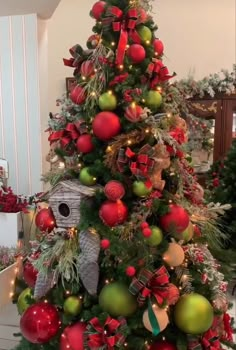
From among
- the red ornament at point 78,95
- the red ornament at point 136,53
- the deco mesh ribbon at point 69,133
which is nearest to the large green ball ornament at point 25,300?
the deco mesh ribbon at point 69,133

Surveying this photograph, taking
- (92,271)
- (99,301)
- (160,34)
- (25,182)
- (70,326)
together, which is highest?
(160,34)

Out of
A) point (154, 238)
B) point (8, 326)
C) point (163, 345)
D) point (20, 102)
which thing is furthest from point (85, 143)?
point (8, 326)

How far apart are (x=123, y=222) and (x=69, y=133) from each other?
0.43m

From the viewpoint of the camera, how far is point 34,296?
146 cm

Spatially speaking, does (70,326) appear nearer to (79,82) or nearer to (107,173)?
(107,173)

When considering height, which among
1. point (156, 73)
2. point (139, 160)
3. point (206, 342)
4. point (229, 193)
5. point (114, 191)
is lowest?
point (206, 342)

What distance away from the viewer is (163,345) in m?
1.34

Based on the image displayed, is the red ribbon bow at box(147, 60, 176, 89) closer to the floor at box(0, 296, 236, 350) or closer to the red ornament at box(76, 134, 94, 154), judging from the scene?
the red ornament at box(76, 134, 94, 154)

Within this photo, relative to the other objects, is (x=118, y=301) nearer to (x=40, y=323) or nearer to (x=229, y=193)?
(x=40, y=323)

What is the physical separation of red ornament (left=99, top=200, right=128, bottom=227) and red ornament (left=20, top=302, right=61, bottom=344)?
435mm

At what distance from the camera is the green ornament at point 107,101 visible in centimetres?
134

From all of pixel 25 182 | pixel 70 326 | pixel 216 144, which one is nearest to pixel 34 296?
pixel 70 326

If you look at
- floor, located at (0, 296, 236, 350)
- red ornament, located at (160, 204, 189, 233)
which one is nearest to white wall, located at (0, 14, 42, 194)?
floor, located at (0, 296, 236, 350)

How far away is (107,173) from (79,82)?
1.28 feet
